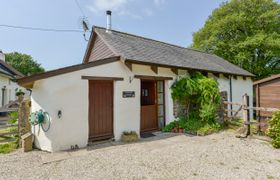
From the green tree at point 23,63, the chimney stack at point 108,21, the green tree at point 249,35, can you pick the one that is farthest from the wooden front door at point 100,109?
the green tree at point 23,63

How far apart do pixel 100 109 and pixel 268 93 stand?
7.00 meters

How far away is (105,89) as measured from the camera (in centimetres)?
693

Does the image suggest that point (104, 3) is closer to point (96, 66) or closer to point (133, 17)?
point (133, 17)

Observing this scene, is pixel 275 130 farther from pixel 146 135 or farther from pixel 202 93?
pixel 146 135

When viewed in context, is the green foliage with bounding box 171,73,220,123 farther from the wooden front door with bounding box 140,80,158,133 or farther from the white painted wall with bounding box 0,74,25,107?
the white painted wall with bounding box 0,74,25,107

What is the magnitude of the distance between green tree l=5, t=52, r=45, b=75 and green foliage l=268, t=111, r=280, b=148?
128 feet

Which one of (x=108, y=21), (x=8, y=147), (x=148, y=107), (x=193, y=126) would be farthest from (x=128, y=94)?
(x=108, y=21)

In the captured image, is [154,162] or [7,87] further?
[7,87]

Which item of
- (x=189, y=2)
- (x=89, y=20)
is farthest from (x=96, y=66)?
(x=189, y=2)

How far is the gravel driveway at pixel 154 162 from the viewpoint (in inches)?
162

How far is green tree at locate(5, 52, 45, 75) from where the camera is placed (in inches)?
1444

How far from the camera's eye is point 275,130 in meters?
6.28

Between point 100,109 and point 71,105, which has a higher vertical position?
point 71,105

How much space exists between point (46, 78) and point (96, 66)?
1.62m
